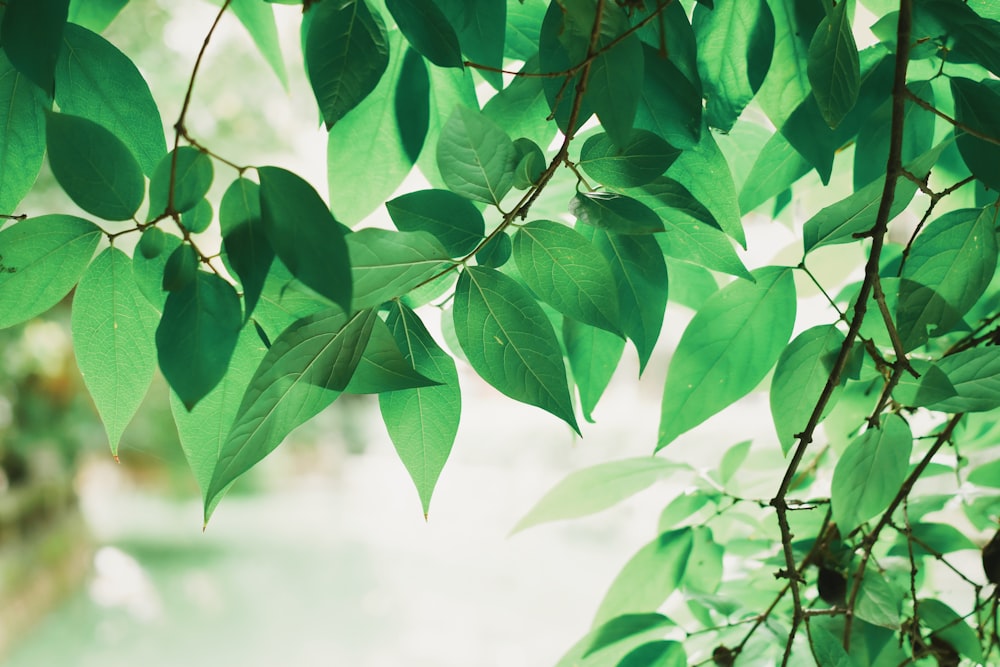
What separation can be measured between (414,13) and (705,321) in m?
0.11

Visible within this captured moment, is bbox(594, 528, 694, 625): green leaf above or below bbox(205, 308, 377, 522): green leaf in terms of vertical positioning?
below

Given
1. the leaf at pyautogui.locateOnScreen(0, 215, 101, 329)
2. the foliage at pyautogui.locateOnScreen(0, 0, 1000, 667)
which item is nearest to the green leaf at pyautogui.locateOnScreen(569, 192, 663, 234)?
the foliage at pyautogui.locateOnScreen(0, 0, 1000, 667)

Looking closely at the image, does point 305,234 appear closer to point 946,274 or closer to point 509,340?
point 509,340

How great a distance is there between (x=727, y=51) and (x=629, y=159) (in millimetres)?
53

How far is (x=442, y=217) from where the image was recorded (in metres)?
0.17

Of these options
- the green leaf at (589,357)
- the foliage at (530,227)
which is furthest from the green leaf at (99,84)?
the green leaf at (589,357)

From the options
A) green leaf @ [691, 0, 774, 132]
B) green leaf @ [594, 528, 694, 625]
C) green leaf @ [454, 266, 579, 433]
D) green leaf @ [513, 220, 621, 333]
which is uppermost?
green leaf @ [691, 0, 774, 132]

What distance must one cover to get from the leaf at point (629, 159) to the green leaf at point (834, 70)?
37 mm

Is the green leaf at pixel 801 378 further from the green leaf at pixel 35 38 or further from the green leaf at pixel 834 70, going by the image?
the green leaf at pixel 35 38

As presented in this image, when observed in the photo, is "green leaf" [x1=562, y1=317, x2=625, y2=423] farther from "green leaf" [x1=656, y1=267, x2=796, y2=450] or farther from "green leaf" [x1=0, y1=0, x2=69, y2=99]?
"green leaf" [x1=0, y1=0, x2=69, y2=99]

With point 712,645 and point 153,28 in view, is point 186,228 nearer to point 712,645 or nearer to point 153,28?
point 712,645

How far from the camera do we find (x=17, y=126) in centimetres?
17

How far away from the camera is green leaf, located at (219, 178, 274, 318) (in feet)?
0.45

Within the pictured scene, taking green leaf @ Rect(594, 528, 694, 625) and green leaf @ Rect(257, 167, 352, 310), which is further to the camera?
green leaf @ Rect(594, 528, 694, 625)
